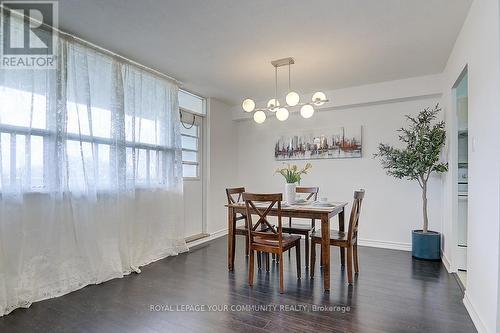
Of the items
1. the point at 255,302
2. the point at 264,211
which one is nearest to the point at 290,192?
the point at 264,211

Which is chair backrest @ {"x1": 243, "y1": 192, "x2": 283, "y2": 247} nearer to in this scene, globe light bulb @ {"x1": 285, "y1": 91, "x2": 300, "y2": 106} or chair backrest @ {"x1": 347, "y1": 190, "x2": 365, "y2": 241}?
chair backrest @ {"x1": 347, "y1": 190, "x2": 365, "y2": 241}

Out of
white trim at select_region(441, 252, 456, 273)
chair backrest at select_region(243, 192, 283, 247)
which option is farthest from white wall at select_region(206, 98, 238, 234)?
white trim at select_region(441, 252, 456, 273)

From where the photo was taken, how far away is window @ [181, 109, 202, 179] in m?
4.73

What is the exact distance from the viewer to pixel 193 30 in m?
2.75

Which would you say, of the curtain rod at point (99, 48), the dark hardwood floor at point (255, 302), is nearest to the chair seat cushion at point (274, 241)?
the dark hardwood floor at point (255, 302)

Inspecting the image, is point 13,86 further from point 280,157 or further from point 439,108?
point 439,108

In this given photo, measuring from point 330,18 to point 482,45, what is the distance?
1.18 m

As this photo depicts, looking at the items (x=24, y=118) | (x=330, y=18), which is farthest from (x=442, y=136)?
(x=24, y=118)

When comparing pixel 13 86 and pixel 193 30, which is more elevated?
pixel 193 30

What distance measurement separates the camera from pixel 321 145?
4.95 meters

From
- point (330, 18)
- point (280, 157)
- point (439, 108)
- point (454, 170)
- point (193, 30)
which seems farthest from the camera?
point (280, 157)

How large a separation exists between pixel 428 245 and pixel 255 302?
2571 millimetres

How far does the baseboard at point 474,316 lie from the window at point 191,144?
3838mm

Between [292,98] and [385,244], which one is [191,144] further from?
[385,244]
